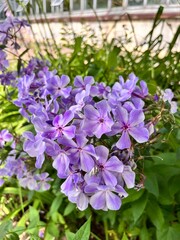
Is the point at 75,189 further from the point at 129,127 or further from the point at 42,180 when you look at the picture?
the point at 42,180

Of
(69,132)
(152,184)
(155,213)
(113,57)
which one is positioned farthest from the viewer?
(113,57)

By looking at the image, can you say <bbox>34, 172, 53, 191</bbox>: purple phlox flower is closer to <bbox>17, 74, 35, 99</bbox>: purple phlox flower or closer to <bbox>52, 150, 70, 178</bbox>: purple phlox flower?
<bbox>17, 74, 35, 99</bbox>: purple phlox flower

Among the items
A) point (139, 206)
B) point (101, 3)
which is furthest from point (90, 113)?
point (101, 3)

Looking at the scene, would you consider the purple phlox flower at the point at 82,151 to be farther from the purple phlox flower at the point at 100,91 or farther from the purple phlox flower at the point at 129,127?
the purple phlox flower at the point at 100,91

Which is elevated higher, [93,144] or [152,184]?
[93,144]

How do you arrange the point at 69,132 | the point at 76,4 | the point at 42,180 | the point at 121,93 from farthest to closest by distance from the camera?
the point at 76,4 < the point at 42,180 < the point at 121,93 < the point at 69,132

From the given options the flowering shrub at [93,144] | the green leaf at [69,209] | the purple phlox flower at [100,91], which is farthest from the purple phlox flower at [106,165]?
the green leaf at [69,209]

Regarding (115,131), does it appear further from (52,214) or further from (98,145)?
(52,214)
